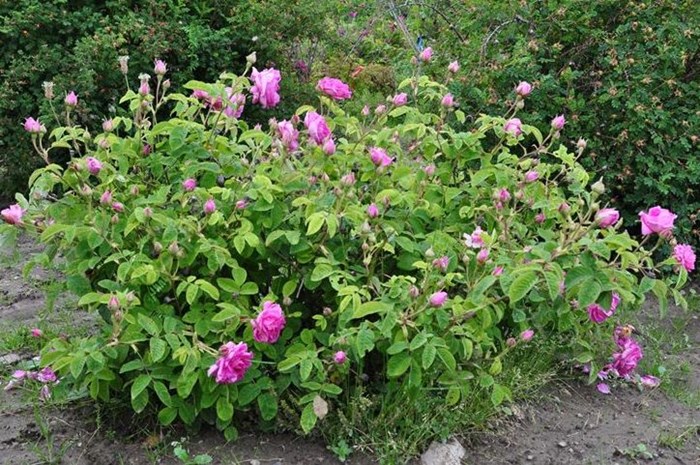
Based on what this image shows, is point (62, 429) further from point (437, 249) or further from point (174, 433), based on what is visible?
point (437, 249)

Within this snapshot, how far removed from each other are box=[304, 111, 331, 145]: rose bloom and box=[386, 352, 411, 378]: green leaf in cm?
76

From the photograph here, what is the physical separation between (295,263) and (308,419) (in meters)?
0.54

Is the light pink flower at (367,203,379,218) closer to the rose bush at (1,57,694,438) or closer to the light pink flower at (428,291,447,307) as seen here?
the rose bush at (1,57,694,438)

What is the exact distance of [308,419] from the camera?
98.1 inches

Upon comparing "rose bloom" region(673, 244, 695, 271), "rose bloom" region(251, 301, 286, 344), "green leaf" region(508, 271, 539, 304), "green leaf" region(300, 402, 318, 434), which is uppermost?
"green leaf" region(508, 271, 539, 304)

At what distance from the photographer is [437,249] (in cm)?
274

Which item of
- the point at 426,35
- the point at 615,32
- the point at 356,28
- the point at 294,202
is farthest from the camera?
the point at 356,28

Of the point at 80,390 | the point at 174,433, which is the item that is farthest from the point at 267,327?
the point at 80,390

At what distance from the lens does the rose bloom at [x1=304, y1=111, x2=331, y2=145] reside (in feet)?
8.90

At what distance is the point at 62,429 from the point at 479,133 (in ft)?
5.80

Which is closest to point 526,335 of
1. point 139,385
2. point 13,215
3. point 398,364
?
point 398,364

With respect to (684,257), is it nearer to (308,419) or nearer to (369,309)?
(369,309)

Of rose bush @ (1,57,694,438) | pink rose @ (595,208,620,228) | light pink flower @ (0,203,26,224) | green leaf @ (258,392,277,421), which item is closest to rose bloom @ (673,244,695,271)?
rose bush @ (1,57,694,438)

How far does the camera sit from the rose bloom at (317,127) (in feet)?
8.90
